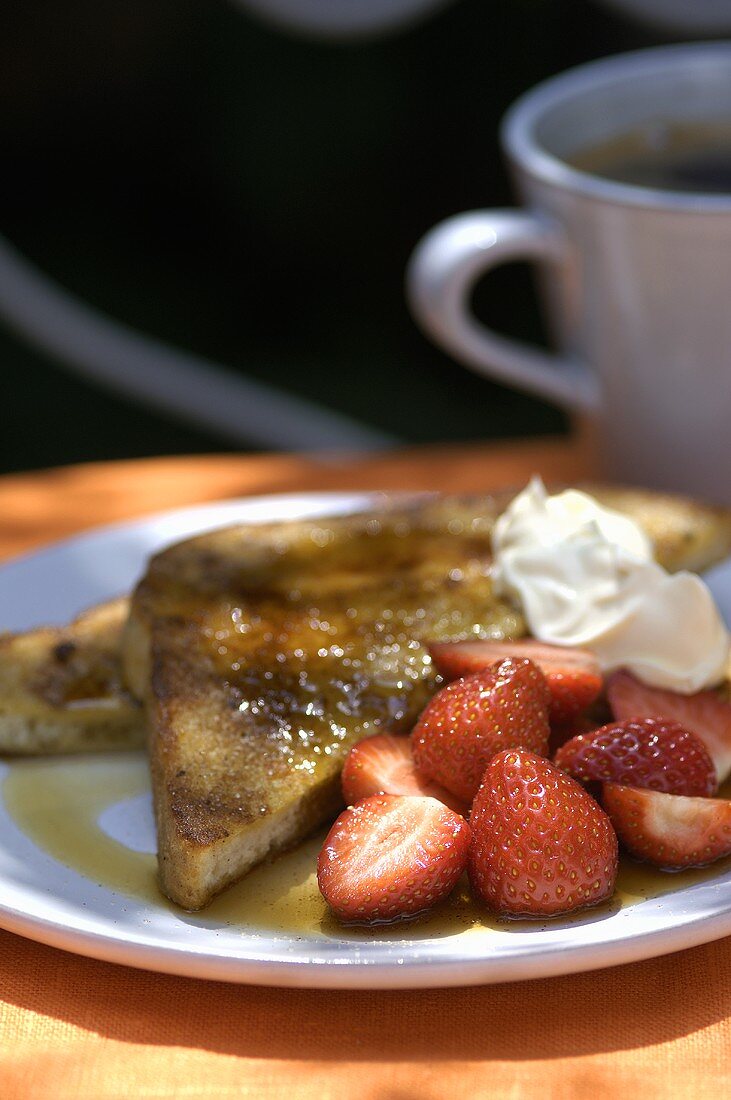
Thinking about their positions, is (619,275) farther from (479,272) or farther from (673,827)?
(673,827)

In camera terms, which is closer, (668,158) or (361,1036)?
(361,1036)

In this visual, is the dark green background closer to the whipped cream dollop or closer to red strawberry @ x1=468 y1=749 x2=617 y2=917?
Answer: the whipped cream dollop

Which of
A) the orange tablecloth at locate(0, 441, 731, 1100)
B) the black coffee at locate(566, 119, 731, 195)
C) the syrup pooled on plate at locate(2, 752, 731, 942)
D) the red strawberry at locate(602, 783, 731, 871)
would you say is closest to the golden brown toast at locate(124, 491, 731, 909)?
the syrup pooled on plate at locate(2, 752, 731, 942)

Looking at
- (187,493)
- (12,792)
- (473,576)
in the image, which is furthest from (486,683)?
(187,493)

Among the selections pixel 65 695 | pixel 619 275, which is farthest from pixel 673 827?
pixel 619 275

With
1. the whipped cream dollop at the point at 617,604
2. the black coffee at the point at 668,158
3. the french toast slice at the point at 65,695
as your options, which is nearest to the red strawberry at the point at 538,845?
the whipped cream dollop at the point at 617,604

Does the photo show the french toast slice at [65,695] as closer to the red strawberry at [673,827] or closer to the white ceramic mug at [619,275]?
the red strawberry at [673,827]

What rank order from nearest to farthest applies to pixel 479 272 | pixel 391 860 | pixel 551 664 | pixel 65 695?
pixel 391 860, pixel 551 664, pixel 65 695, pixel 479 272
